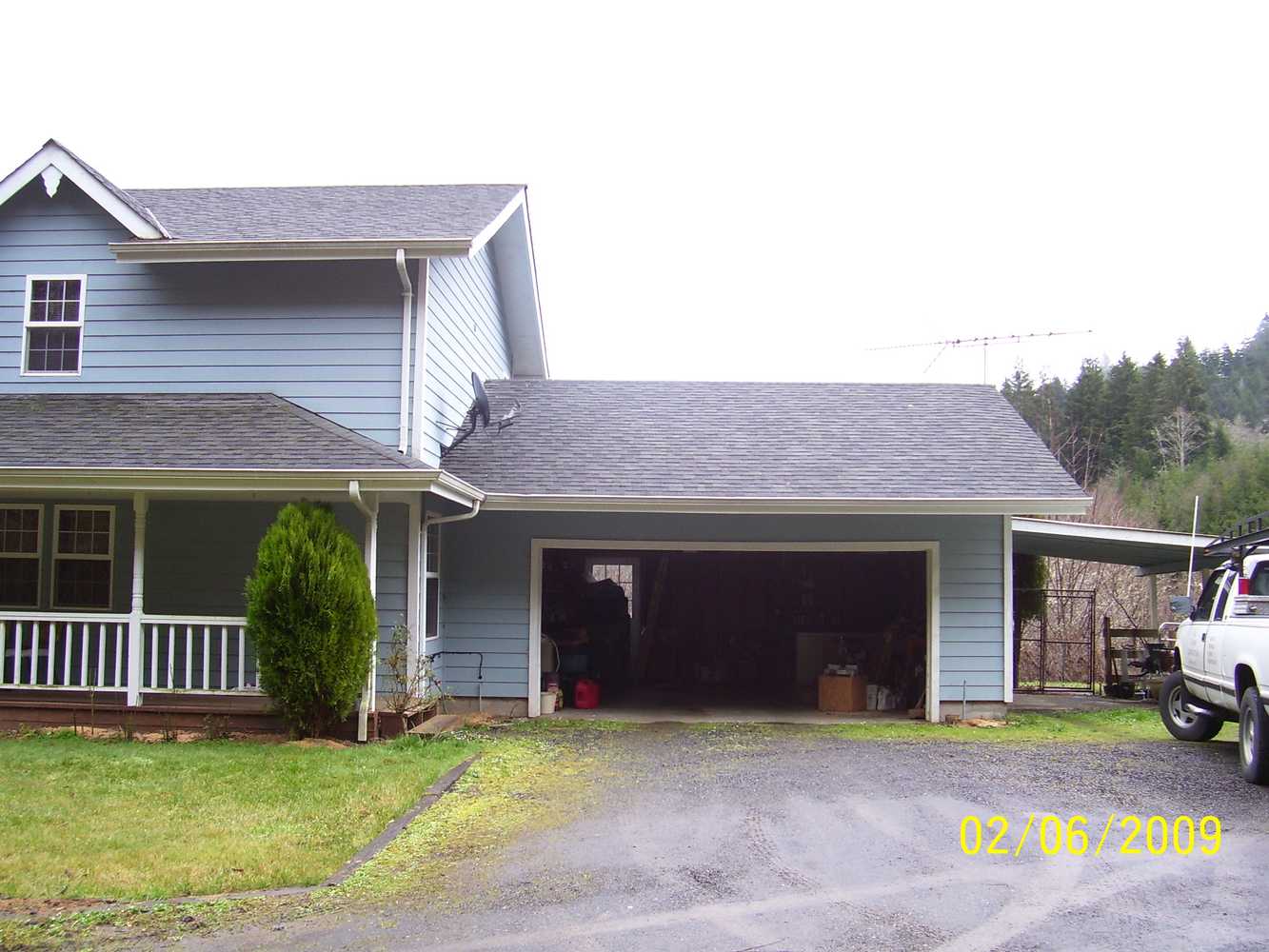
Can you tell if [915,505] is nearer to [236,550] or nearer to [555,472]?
[555,472]

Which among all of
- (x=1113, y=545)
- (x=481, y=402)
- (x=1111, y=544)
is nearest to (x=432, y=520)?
(x=481, y=402)

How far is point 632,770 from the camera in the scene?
9477 millimetres

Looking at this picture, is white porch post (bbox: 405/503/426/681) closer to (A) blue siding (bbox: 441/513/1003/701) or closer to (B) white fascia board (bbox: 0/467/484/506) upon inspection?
(B) white fascia board (bbox: 0/467/484/506)

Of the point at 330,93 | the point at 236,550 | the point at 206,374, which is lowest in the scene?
the point at 236,550

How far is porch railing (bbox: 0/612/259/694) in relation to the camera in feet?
34.9

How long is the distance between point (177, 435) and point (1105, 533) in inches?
446

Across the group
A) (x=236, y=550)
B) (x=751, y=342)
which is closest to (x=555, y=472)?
(x=236, y=550)

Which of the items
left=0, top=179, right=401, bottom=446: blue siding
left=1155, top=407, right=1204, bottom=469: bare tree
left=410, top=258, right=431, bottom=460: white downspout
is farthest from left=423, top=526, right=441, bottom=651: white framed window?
left=1155, top=407, right=1204, bottom=469: bare tree

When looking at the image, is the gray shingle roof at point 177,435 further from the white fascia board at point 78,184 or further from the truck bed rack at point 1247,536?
the truck bed rack at point 1247,536

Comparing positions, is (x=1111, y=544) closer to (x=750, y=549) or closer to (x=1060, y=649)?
(x=750, y=549)

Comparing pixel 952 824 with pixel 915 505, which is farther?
pixel 915 505

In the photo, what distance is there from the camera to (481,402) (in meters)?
14.0

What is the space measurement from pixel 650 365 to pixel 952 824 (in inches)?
2003

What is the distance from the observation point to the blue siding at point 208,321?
11.9m
